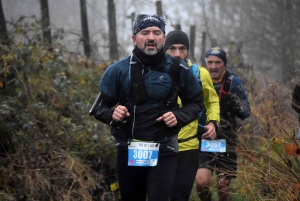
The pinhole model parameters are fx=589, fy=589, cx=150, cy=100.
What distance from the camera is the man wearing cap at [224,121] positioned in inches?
259

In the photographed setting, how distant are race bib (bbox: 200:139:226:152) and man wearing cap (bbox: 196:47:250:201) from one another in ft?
0.11

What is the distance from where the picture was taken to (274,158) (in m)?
5.91

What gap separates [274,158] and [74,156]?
255 centimetres

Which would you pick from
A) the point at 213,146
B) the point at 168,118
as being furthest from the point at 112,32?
the point at 168,118

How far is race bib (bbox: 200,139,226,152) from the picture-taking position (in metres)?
6.67

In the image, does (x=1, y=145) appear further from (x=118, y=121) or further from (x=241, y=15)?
(x=241, y=15)

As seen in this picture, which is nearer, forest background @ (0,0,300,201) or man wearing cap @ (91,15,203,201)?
man wearing cap @ (91,15,203,201)

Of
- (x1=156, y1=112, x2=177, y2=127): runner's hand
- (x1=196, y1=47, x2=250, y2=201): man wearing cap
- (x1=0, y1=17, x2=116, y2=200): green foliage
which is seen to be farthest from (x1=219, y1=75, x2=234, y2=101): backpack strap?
(x1=156, y1=112, x2=177, y2=127): runner's hand

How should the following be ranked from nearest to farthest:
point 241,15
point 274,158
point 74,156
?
point 274,158
point 74,156
point 241,15

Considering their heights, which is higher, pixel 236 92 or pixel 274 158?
pixel 236 92

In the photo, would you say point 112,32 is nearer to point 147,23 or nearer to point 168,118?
point 147,23

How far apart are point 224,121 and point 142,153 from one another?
7.97 ft

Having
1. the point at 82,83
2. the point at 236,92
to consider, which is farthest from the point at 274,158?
the point at 82,83

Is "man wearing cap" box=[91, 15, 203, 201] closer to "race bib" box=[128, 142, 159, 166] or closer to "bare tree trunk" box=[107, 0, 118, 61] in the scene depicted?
"race bib" box=[128, 142, 159, 166]
